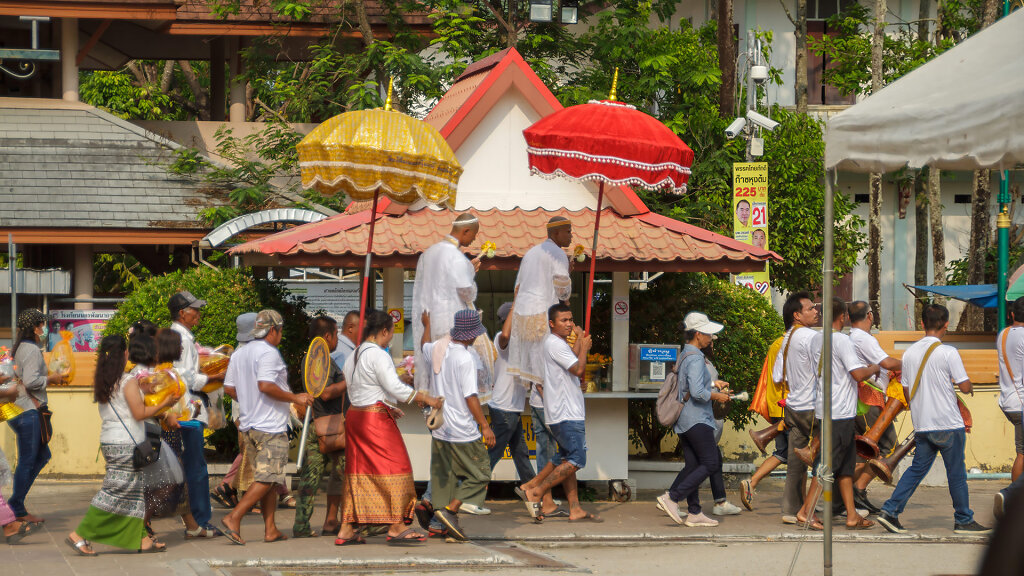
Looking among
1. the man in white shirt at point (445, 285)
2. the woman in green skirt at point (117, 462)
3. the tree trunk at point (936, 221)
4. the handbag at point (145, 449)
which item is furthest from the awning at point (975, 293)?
the woman in green skirt at point (117, 462)

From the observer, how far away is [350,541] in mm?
8789

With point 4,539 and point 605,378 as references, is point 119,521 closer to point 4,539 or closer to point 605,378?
point 4,539

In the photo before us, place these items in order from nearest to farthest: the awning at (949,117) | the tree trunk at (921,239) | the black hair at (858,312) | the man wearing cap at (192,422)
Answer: the awning at (949,117), the man wearing cap at (192,422), the black hair at (858,312), the tree trunk at (921,239)

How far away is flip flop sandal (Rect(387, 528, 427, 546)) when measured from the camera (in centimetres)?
880

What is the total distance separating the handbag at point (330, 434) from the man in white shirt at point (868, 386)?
4.20 meters

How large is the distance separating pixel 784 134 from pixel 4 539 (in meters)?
15.2

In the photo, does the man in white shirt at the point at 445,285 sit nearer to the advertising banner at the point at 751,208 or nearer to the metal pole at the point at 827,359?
the metal pole at the point at 827,359

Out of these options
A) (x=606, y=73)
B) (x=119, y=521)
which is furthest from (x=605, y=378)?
(x=606, y=73)

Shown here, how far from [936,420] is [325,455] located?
15.9 feet

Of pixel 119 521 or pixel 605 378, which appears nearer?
pixel 119 521

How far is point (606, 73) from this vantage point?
1862 centimetres

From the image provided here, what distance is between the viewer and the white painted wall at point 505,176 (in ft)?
38.7

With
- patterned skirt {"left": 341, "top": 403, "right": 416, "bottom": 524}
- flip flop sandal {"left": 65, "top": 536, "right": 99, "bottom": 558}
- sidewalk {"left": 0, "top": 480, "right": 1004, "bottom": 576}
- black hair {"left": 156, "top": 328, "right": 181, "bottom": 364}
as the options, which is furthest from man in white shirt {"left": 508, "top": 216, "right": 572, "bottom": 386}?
flip flop sandal {"left": 65, "top": 536, "right": 99, "bottom": 558}

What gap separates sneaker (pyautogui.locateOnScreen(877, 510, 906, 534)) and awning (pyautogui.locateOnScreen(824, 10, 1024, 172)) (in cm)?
379
